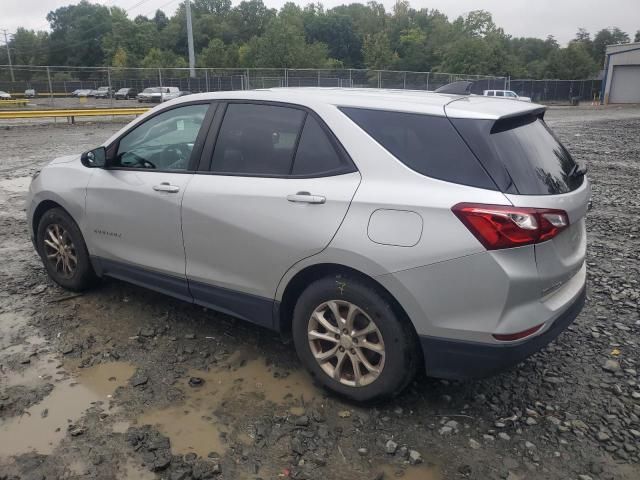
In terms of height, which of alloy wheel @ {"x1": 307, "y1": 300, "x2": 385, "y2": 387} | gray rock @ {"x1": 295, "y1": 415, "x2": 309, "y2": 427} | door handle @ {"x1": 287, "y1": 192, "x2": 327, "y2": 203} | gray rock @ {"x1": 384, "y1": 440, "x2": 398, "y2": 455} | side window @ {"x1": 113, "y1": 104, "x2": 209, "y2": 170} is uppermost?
side window @ {"x1": 113, "y1": 104, "x2": 209, "y2": 170}

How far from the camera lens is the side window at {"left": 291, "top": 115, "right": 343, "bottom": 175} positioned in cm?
308

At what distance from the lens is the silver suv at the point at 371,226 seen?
2.65 m

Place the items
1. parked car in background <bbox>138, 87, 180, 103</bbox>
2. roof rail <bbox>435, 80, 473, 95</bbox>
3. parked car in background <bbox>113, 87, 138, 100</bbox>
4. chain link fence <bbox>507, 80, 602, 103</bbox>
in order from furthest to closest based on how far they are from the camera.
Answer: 1. chain link fence <bbox>507, 80, 602, 103</bbox>
2. parked car in background <bbox>138, 87, 180, 103</bbox>
3. parked car in background <bbox>113, 87, 138, 100</bbox>
4. roof rail <bbox>435, 80, 473, 95</bbox>

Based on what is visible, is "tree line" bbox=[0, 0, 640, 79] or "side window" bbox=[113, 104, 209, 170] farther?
"tree line" bbox=[0, 0, 640, 79]

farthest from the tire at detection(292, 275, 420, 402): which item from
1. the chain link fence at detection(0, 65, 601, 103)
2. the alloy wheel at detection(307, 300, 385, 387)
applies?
the chain link fence at detection(0, 65, 601, 103)

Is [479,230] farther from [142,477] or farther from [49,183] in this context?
[49,183]

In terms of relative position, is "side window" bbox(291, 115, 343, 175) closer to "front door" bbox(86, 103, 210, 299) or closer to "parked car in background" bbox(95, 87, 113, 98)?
"front door" bbox(86, 103, 210, 299)

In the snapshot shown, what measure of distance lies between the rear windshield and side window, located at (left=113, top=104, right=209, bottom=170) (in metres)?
1.93

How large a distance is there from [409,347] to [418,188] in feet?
2.73

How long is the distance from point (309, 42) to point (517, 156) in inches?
4539

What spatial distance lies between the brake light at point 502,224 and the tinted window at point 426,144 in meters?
0.14

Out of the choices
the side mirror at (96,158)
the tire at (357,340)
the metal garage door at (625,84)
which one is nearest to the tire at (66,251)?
the side mirror at (96,158)

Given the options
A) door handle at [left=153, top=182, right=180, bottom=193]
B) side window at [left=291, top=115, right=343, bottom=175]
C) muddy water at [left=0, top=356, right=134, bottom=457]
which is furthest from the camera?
door handle at [left=153, top=182, right=180, bottom=193]

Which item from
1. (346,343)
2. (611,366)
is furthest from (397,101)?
(611,366)
